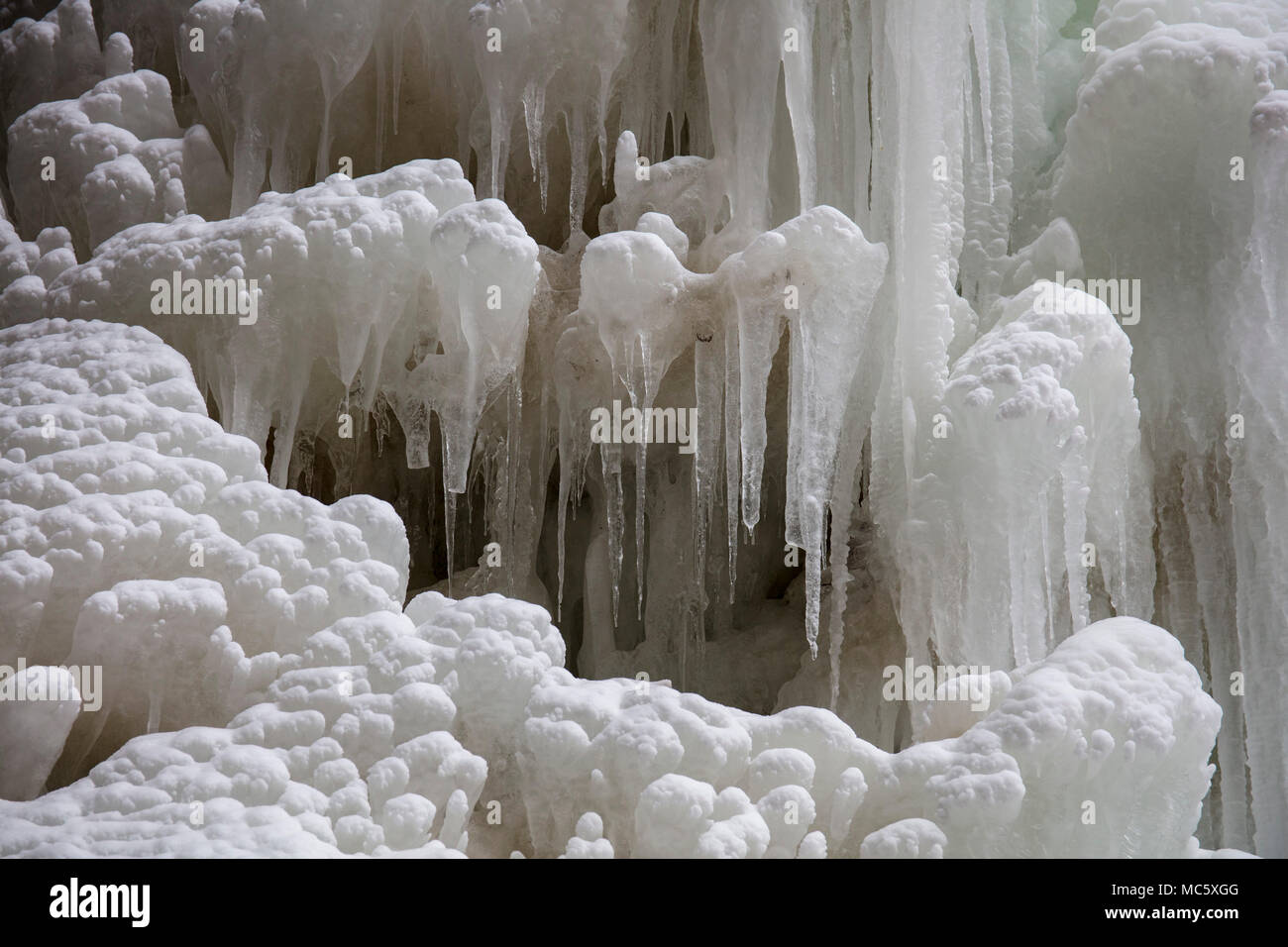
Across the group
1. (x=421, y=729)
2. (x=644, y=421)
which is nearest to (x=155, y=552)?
(x=421, y=729)

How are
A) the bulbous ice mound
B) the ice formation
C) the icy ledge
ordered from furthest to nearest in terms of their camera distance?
the bulbous ice mound, the ice formation, the icy ledge

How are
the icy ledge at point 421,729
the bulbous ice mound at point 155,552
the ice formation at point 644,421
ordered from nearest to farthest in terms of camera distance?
the icy ledge at point 421,729 < the ice formation at point 644,421 < the bulbous ice mound at point 155,552

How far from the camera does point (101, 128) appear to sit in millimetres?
5355

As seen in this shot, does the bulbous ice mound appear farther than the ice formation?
Yes

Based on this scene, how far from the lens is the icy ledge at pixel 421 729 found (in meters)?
3.40

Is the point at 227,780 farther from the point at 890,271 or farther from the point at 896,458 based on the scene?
the point at 890,271

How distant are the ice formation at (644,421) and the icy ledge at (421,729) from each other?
0.01 meters

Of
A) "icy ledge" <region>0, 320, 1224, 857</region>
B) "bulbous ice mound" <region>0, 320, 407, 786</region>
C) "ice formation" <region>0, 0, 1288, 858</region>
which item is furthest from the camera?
"bulbous ice mound" <region>0, 320, 407, 786</region>

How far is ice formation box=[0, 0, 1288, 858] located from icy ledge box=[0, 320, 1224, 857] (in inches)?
0.5

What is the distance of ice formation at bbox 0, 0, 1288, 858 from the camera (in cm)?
363

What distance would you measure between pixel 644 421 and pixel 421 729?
65.9 inches

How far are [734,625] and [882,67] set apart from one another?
2.54m

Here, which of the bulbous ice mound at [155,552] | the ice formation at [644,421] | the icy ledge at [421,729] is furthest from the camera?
the bulbous ice mound at [155,552]
